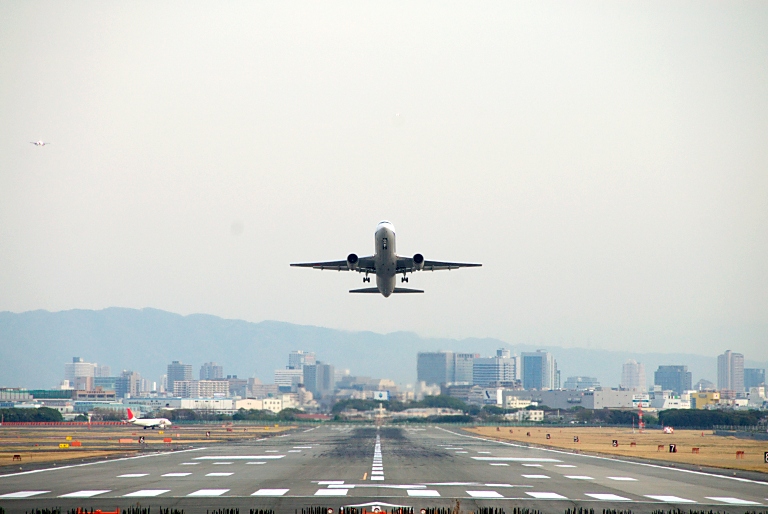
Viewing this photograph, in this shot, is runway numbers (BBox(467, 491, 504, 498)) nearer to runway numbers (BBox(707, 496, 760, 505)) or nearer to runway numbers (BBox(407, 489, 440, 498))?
runway numbers (BBox(407, 489, 440, 498))

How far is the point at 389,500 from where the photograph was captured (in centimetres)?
3544

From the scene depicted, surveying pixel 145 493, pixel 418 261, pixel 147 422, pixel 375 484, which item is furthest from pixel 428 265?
pixel 147 422

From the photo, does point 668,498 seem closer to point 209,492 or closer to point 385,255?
point 209,492

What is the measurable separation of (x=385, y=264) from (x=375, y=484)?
67.3 feet

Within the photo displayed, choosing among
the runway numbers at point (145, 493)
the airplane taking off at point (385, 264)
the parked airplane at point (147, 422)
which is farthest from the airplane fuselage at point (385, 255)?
the parked airplane at point (147, 422)

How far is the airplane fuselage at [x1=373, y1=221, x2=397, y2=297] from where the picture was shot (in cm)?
5653

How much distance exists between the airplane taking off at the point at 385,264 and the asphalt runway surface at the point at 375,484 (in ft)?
44.6

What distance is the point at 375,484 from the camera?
42656 mm

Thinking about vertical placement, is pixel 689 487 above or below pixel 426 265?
below

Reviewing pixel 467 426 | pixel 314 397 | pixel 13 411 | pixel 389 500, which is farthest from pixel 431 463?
pixel 13 411

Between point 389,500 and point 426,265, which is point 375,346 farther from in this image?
point 389,500

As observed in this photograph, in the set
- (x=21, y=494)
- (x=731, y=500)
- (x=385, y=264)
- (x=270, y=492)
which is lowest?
(x=21, y=494)

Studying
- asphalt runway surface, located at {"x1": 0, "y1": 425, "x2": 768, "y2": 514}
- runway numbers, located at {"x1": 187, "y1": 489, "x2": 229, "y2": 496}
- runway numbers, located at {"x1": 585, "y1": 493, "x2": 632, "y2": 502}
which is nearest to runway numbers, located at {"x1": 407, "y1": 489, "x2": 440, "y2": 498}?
asphalt runway surface, located at {"x1": 0, "y1": 425, "x2": 768, "y2": 514}

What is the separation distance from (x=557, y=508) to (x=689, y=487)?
1361 cm
